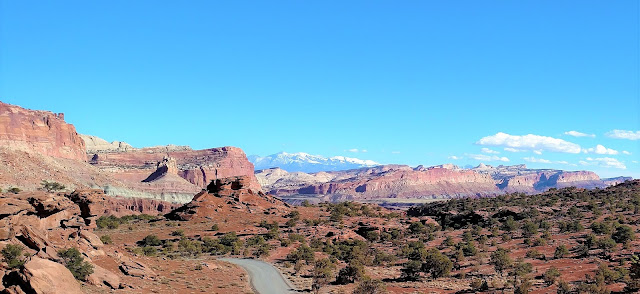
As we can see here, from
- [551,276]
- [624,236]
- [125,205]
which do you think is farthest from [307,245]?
[125,205]

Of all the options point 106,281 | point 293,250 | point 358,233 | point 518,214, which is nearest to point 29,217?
point 106,281

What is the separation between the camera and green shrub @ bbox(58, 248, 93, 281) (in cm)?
2623

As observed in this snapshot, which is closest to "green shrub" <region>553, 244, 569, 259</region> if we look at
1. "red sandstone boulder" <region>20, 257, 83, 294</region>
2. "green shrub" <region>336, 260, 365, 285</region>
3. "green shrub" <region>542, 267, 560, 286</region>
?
"green shrub" <region>542, 267, 560, 286</region>

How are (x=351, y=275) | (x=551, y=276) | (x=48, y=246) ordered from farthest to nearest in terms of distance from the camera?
(x=351, y=275)
(x=551, y=276)
(x=48, y=246)

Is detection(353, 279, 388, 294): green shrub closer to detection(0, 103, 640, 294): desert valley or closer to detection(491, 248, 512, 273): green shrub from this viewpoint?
detection(0, 103, 640, 294): desert valley

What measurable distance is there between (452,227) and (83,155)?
141 metres

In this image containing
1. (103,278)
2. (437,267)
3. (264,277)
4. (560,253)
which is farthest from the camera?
(560,253)

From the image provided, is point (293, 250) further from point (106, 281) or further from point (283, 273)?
point (106, 281)

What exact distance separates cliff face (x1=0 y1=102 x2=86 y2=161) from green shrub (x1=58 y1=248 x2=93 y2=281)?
373ft

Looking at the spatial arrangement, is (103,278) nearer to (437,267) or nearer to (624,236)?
(437,267)

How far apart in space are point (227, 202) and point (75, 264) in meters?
55.4

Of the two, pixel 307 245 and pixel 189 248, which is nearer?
pixel 189 248

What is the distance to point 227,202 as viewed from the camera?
81875 mm

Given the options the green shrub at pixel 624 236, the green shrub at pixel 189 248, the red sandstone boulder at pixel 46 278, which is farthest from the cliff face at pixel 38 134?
the green shrub at pixel 624 236
